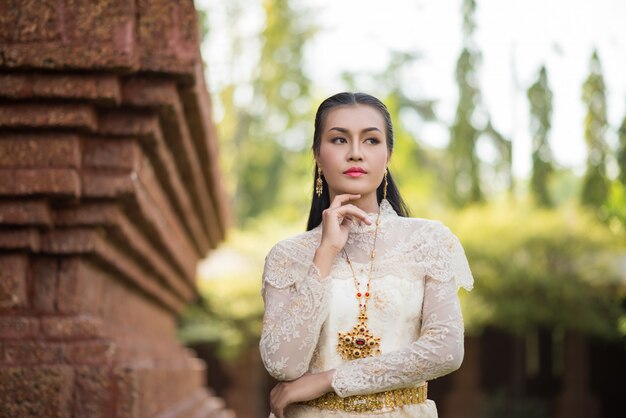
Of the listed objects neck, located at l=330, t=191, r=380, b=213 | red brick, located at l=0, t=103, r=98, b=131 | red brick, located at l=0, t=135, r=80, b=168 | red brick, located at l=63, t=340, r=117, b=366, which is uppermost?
red brick, located at l=0, t=103, r=98, b=131

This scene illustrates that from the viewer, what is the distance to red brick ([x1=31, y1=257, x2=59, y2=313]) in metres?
3.90

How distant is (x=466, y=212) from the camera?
2111 cm

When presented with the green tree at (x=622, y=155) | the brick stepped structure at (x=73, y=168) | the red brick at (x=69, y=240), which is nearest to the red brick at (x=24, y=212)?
the brick stepped structure at (x=73, y=168)

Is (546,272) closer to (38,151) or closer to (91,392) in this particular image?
(91,392)

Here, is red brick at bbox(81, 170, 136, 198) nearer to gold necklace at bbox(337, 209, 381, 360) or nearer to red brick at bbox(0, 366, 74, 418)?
red brick at bbox(0, 366, 74, 418)

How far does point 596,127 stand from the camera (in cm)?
1497

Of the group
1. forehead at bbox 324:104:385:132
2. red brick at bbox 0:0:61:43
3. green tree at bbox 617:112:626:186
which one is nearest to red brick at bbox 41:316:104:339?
red brick at bbox 0:0:61:43

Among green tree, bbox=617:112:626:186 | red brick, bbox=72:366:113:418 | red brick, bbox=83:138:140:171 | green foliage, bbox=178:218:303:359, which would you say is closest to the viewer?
red brick, bbox=72:366:113:418

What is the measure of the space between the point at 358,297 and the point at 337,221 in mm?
249

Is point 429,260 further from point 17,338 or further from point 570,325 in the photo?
point 570,325

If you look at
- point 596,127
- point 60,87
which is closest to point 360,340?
point 60,87

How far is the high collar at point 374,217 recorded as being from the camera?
128 inches

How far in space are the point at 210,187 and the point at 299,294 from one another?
15.4 feet

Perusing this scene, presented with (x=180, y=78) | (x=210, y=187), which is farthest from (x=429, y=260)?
(x=210, y=187)
